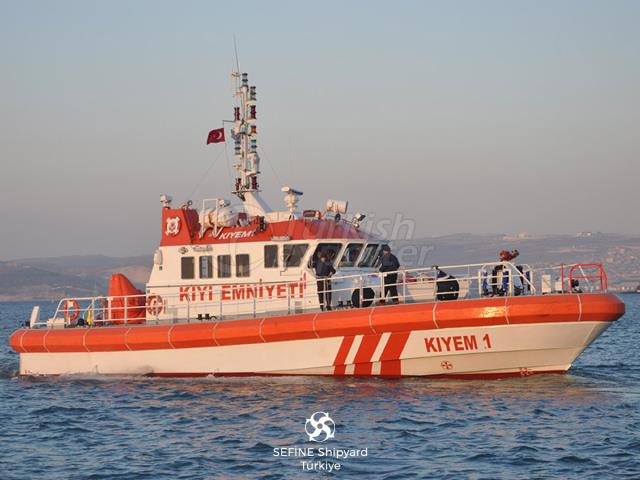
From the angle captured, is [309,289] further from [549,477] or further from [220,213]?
[549,477]

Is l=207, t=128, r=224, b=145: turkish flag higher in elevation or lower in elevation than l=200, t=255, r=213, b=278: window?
higher

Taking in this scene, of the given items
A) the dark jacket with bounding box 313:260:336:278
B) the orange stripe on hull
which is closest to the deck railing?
the dark jacket with bounding box 313:260:336:278

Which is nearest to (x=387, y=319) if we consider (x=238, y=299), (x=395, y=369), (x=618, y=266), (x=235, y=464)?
(x=395, y=369)

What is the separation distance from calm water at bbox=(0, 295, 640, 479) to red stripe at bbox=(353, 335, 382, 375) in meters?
0.44

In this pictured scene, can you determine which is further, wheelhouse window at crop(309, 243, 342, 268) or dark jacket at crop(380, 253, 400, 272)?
wheelhouse window at crop(309, 243, 342, 268)

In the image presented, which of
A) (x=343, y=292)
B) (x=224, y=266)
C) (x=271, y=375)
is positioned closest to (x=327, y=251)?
(x=343, y=292)

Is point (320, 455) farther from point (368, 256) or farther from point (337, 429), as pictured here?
point (368, 256)

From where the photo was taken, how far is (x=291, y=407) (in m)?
15.9

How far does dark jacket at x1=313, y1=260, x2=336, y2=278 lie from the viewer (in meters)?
19.3

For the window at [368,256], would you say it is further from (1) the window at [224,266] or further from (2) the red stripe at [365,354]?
(2) the red stripe at [365,354]

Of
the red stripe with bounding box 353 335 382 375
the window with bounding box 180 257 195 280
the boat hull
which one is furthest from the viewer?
the window with bounding box 180 257 195 280

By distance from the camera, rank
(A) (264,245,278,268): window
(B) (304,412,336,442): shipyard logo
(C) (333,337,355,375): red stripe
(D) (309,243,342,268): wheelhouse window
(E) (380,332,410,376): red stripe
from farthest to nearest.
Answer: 1. (A) (264,245,278,268): window
2. (D) (309,243,342,268): wheelhouse window
3. (C) (333,337,355,375): red stripe
4. (E) (380,332,410,376): red stripe
5. (B) (304,412,336,442): shipyard logo

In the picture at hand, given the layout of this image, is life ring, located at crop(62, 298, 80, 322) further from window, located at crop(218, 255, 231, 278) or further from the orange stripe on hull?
window, located at crop(218, 255, 231, 278)

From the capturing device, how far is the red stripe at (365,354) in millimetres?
17922
